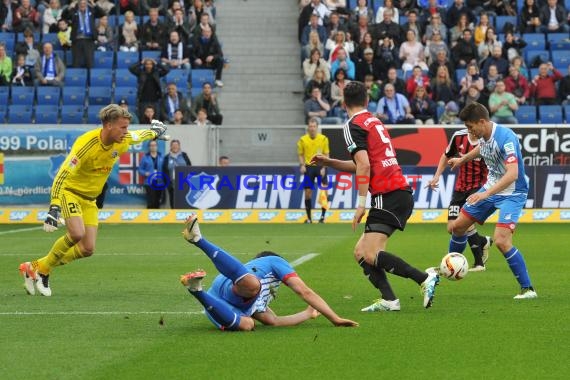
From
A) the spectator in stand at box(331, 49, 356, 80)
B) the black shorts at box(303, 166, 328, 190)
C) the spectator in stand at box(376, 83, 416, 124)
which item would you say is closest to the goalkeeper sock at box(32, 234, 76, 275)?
the black shorts at box(303, 166, 328, 190)

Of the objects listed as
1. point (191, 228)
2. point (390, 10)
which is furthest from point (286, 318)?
point (390, 10)

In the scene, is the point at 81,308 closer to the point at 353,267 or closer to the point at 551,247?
the point at 353,267

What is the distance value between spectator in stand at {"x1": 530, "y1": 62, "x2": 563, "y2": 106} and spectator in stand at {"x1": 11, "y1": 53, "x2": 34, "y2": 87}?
12.6 meters

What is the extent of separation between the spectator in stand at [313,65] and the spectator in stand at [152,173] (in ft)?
15.2

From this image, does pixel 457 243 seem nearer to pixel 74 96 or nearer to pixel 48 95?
pixel 74 96

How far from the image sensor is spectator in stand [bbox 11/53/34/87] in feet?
102

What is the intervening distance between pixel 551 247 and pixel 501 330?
1039 cm

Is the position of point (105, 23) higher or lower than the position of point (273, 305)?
higher

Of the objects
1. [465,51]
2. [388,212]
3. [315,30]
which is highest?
[315,30]

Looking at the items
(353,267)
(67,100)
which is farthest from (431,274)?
(67,100)

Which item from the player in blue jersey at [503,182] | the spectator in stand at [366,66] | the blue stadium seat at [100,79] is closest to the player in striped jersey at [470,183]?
the player in blue jersey at [503,182]

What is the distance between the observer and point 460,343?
9477mm

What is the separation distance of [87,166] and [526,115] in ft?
61.5

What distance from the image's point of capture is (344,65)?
30.8 meters
